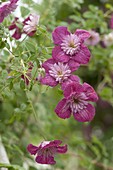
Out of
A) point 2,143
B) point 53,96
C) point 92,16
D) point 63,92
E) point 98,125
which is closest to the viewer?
point 63,92

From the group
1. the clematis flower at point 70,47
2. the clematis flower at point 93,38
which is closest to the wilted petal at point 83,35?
the clematis flower at point 70,47

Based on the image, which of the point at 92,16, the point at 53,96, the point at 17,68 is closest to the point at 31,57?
the point at 17,68

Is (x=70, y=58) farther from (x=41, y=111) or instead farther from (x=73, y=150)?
→ (x=73, y=150)

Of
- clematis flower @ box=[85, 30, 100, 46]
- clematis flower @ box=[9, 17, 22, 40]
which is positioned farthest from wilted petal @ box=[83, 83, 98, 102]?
clematis flower @ box=[85, 30, 100, 46]

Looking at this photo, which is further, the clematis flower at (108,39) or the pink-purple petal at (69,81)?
the clematis flower at (108,39)

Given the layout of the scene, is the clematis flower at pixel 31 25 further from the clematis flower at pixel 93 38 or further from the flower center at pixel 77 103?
the clematis flower at pixel 93 38

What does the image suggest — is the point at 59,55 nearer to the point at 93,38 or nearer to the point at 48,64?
the point at 48,64

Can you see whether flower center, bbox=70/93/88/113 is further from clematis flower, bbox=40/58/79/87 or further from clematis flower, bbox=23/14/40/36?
clematis flower, bbox=23/14/40/36

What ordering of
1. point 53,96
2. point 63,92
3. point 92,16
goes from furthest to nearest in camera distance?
point 53,96
point 92,16
point 63,92
